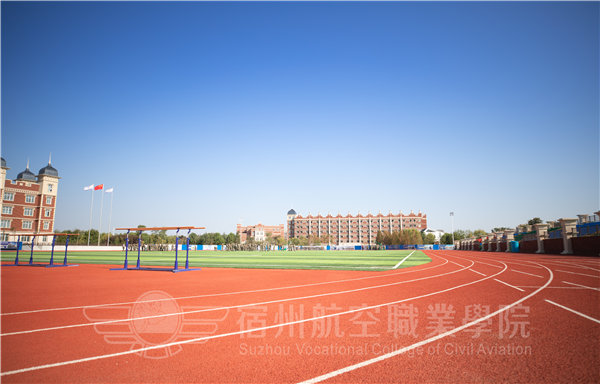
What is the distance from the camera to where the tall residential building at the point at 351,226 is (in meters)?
177

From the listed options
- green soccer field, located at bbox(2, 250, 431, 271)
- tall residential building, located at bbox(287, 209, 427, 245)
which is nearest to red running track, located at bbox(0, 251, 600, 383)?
green soccer field, located at bbox(2, 250, 431, 271)

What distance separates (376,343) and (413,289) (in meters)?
6.25

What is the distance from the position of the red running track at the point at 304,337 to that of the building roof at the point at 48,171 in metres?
79.0

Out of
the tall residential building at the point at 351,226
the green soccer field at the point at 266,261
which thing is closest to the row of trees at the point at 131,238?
the green soccer field at the point at 266,261

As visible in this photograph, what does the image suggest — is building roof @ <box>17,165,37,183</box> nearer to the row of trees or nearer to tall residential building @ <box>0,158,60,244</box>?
tall residential building @ <box>0,158,60,244</box>

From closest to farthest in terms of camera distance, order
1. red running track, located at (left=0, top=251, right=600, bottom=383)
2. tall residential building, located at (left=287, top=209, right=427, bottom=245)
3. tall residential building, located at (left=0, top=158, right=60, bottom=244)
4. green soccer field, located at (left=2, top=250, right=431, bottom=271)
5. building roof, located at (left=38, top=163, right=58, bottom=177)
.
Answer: red running track, located at (left=0, top=251, right=600, bottom=383)
green soccer field, located at (left=2, top=250, right=431, bottom=271)
tall residential building, located at (left=0, top=158, right=60, bottom=244)
building roof, located at (left=38, top=163, right=58, bottom=177)
tall residential building, located at (left=287, top=209, right=427, bottom=245)

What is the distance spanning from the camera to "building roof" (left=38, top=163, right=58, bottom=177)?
71.7 m

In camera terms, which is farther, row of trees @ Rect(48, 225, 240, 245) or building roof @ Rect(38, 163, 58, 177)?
row of trees @ Rect(48, 225, 240, 245)

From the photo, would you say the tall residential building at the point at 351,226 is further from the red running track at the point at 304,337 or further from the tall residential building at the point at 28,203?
the red running track at the point at 304,337

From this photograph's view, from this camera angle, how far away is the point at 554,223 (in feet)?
141

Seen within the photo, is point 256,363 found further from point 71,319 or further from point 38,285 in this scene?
point 38,285

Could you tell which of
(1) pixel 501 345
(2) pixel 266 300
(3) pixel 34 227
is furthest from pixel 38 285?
(3) pixel 34 227

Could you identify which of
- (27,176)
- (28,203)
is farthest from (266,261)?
(27,176)

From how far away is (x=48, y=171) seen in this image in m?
72.3
